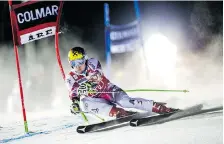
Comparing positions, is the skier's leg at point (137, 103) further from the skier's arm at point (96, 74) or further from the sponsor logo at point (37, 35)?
the sponsor logo at point (37, 35)

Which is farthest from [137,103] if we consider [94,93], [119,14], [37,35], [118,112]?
[37,35]

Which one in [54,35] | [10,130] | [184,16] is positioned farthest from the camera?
[184,16]

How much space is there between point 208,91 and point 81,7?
0.80 m

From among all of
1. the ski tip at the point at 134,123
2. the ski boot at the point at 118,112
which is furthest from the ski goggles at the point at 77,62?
the ski tip at the point at 134,123

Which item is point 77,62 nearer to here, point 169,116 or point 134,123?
point 134,123

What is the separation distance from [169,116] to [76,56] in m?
0.55

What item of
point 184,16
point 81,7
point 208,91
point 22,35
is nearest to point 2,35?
point 22,35

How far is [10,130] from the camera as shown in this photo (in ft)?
5.64

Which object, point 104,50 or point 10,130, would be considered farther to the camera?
point 104,50

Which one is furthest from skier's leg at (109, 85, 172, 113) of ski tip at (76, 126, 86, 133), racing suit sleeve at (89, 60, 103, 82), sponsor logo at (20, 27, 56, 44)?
sponsor logo at (20, 27, 56, 44)

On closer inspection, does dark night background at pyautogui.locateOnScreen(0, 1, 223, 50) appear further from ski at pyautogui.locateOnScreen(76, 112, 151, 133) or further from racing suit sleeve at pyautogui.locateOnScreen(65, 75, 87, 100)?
ski at pyautogui.locateOnScreen(76, 112, 151, 133)

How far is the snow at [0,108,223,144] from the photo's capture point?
1.66 meters

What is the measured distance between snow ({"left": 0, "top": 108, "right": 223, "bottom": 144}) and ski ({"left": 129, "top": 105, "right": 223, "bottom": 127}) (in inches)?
0.9

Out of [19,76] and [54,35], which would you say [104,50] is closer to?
[54,35]
